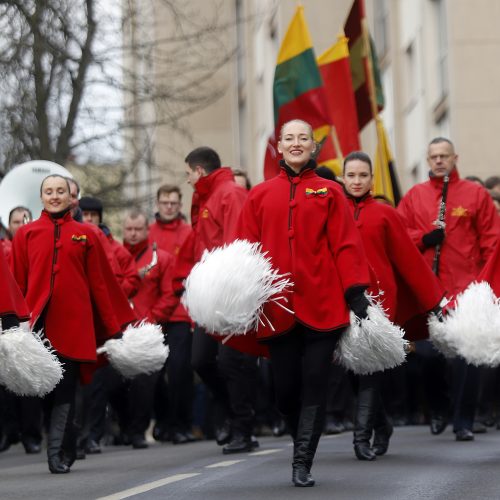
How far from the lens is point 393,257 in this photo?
11953 millimetres

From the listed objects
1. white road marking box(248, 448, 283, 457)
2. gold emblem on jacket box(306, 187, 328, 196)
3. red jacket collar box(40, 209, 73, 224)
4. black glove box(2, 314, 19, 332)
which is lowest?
white road marking box(248, 448, 283, 457)

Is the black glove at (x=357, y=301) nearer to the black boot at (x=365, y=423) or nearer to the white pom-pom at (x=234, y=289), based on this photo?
the white pom-pom at (x=234, y=289)

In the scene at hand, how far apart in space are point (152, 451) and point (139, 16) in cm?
1165

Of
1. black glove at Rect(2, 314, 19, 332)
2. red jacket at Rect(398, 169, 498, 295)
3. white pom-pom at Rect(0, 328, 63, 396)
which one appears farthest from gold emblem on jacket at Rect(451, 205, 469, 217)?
black glove at Rect(2, 314, 19, 332)

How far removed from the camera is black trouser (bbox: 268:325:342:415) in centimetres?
1001

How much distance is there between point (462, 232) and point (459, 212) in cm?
17

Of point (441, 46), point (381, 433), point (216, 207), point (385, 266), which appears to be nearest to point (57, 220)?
point (216, 207)

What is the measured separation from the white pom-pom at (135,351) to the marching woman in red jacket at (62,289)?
0.92ft

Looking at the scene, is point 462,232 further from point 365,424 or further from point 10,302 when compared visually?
point 10,302

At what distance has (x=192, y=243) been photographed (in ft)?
45.5

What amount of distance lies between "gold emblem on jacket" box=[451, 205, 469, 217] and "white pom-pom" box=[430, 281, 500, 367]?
8.82 ft

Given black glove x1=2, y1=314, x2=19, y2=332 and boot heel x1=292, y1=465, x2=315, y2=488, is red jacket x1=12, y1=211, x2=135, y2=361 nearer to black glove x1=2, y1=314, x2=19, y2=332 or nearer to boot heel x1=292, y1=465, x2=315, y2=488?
black glove x1=2, y1=314, x2=19, y2=332

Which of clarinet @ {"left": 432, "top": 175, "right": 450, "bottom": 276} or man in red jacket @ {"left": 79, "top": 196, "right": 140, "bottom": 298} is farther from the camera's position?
man in red jacket @ {"left": 79, "top": 196, "right": 140, "bottom": 298}

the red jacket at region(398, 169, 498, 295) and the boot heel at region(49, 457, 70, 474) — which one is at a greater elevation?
the red jacket at region(398, 169, 498, 295)
